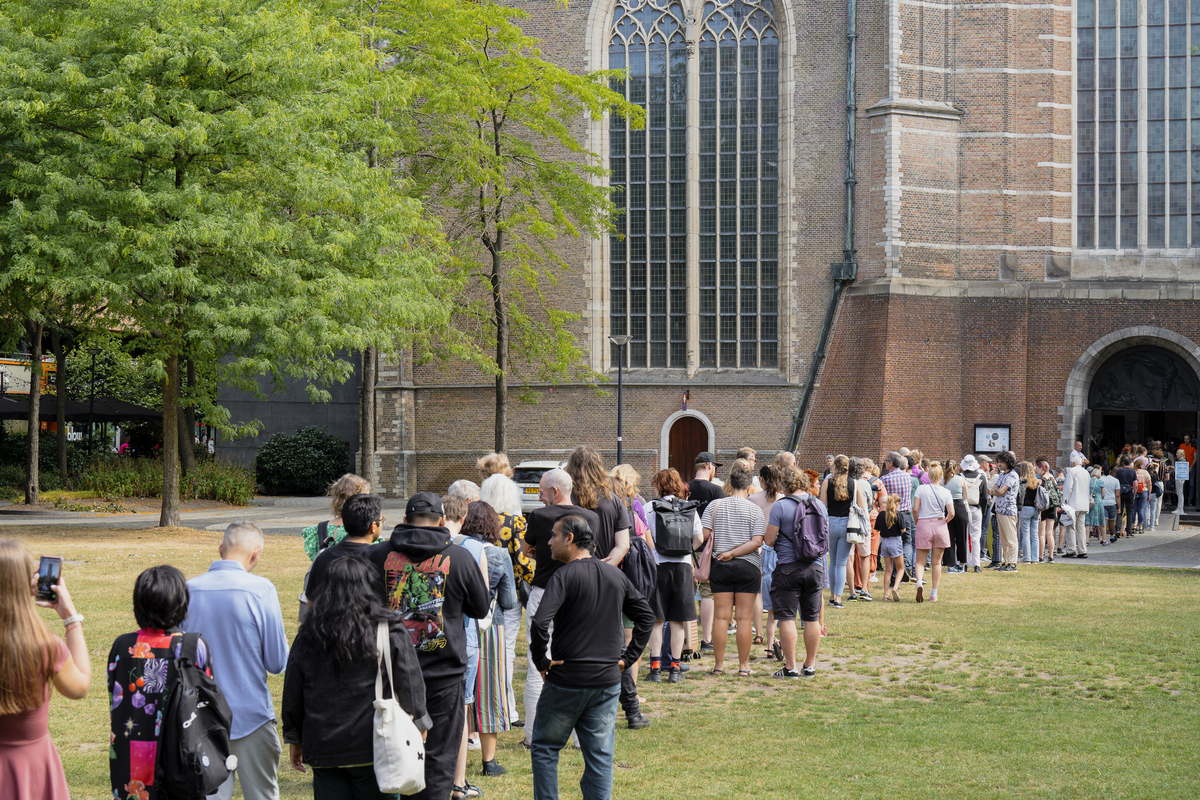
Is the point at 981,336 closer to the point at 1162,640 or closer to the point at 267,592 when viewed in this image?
the point at 1162,640

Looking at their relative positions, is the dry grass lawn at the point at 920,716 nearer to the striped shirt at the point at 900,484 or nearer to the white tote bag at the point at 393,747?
the striped shirt at the point at 900,484

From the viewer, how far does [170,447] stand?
61.7 ft

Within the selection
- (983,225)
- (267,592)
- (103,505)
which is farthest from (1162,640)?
(103,505)

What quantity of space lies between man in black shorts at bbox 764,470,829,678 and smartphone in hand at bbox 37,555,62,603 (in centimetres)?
621

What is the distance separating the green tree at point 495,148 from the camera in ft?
71.6

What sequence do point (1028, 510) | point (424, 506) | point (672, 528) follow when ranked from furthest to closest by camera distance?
1. point (1028, 510)
2. point (672, 528)
3. point (424, 506)

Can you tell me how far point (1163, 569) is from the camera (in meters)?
17.2

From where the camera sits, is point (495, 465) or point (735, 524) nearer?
point (495, 465)

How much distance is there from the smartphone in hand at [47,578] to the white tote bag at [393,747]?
3.52ft

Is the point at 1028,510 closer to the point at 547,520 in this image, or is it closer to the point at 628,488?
the point at 628,488

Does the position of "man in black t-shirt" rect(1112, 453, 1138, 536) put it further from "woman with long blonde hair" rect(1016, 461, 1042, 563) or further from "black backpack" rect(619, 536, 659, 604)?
"black backpack" rect(619, 536, 659, 604)

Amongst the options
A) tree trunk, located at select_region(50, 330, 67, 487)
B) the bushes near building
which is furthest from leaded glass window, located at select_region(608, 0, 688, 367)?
tree trunk, located at select_region(50, 330, 67, 487)

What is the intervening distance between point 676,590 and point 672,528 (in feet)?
1.73

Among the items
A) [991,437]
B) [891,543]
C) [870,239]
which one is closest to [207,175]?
[891,543]
